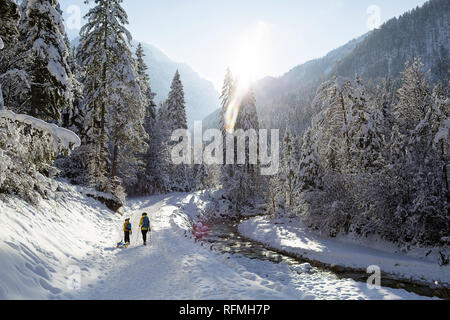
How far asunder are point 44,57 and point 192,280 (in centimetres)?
1442

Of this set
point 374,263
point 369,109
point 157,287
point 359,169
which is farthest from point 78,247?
point 369,109

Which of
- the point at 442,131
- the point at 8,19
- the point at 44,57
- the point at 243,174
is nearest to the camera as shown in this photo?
the point at 8,19

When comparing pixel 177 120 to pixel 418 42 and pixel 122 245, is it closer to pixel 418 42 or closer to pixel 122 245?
pixel 122 245

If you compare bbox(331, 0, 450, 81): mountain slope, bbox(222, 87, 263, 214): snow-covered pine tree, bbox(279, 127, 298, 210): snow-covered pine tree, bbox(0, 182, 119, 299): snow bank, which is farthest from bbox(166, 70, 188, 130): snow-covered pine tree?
bbox(331, 0, 450, 81): mountain slope

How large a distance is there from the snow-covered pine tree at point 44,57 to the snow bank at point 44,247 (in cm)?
571

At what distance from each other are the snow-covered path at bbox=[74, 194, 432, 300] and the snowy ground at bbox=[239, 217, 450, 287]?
3.28 m

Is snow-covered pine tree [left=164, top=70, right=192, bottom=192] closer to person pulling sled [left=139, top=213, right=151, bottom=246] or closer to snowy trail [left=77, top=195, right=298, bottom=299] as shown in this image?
person pulling sled [left=139, top=213, right=151, bottom=246]

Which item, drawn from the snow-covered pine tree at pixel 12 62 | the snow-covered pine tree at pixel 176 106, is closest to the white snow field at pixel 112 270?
the snow-covered pine tree at pixel 12 62

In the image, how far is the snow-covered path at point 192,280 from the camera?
7332 mm

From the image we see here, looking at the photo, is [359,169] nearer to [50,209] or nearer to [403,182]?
[403,182]

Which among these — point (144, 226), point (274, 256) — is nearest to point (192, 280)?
point (144, 226)

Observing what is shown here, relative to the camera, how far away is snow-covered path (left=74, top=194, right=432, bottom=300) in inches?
289

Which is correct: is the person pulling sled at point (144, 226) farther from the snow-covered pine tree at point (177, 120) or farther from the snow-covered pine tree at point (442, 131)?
the snow-covered pine tree at point (177, 120)

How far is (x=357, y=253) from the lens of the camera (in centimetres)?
1516
